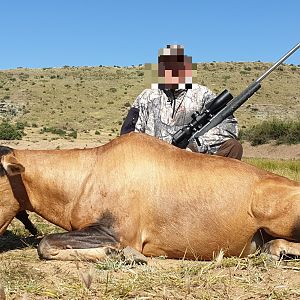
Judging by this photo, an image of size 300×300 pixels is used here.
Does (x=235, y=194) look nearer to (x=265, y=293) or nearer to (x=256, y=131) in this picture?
(x=265, y=293)

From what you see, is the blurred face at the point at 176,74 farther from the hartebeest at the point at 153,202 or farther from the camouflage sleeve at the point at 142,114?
the hartebeest at the point at 153,202

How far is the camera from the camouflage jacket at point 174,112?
7883 mm

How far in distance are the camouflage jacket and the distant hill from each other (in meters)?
34.4

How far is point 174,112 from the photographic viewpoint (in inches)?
317

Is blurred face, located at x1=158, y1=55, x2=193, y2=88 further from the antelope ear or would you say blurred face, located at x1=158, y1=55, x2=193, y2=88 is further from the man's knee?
the antelope ear

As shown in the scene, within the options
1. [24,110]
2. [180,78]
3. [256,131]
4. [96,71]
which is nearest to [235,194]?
[180,78]

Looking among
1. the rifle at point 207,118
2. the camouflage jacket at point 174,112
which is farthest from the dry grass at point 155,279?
the camouflage jacket at point 174,112

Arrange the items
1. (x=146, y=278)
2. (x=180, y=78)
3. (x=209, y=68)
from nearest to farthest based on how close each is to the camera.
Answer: (x=146, y=278), (x=180, y=78), (x=209, y=68)

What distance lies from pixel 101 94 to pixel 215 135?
204ft

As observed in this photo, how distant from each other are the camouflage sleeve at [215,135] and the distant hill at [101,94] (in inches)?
1366

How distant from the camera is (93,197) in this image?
5.60 meters

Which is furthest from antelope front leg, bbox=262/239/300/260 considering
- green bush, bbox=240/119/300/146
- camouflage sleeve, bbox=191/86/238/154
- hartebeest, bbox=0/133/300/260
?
green bush, bbox=240/119/300/146

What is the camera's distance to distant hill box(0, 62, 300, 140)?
53.8m

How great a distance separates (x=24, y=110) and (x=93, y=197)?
53.1 meters
